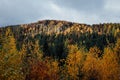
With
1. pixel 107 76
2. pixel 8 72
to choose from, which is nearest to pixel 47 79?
pixel 107 76

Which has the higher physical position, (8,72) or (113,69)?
(8,72)

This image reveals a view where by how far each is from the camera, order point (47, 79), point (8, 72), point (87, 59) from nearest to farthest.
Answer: point (8, 72) → point (47, 79) → point (87, 59)

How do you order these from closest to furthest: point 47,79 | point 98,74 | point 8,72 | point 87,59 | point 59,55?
1. point 8,72
2. point 47,79
3. point 98,74
4. point 87,59
5. point 59,55

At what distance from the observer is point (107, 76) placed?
62.0 meters

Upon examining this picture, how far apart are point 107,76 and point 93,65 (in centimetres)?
389

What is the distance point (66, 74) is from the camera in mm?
63656

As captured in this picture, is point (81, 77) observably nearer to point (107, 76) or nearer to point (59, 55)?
point (107, 76)

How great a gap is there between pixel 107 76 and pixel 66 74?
814 cm

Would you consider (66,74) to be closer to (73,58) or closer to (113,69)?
(73,58)

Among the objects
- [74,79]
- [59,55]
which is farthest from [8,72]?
[59,55]

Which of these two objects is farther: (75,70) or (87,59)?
(87,59)

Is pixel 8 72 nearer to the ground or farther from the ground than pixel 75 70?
farther from the ground

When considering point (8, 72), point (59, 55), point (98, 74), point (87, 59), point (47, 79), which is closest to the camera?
point (8, 72)

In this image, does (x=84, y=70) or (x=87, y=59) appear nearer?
(x=84, y=70)
